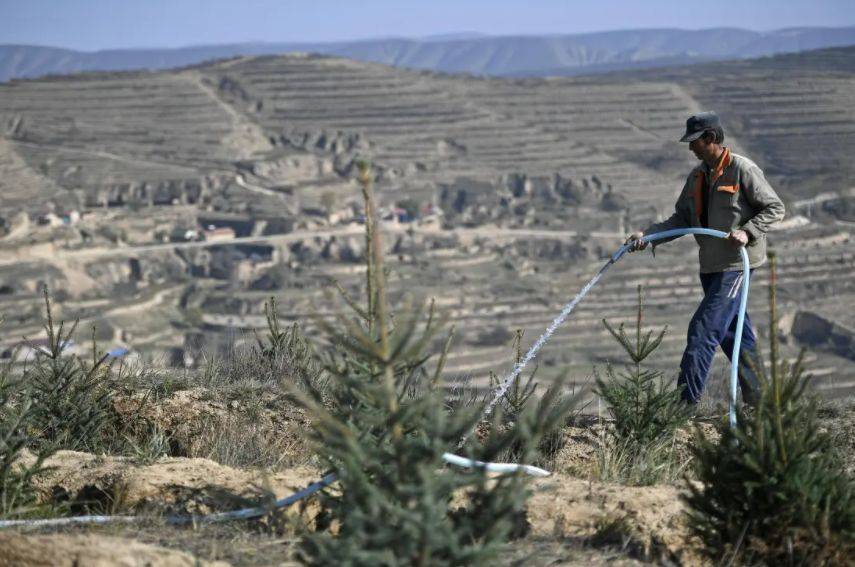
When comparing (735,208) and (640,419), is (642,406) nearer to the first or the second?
(640,419)

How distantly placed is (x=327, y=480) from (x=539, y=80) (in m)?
86.8

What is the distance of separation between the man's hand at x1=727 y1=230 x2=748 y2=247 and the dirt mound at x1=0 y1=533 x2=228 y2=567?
2432mm

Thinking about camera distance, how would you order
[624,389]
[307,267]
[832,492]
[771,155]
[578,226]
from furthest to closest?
[771,155] → [578,226] → [307,267] → [624,389] → [832,492]

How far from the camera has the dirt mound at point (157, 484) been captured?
11.0 ft

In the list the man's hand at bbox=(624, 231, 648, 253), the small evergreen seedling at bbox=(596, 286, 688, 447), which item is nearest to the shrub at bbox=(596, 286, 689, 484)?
the small evergreen seedling at bbox=(596, 286, 688, 447)

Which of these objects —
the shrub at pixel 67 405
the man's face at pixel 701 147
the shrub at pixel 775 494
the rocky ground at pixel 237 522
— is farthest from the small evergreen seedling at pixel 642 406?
the shrub at pixel 67 405

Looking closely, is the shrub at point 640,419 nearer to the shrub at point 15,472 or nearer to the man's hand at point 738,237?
the man's hand at point 738,237

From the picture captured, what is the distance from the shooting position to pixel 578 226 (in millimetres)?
55781

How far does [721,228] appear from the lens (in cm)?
453

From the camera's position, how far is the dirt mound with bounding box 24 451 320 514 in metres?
3.36

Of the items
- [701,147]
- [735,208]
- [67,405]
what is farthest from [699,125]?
[67,405]

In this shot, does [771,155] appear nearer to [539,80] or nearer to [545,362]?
[539,80]

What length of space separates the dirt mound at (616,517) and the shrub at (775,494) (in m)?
0.18

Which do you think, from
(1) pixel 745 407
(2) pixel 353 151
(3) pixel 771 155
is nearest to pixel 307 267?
(2) pixel 353 151
